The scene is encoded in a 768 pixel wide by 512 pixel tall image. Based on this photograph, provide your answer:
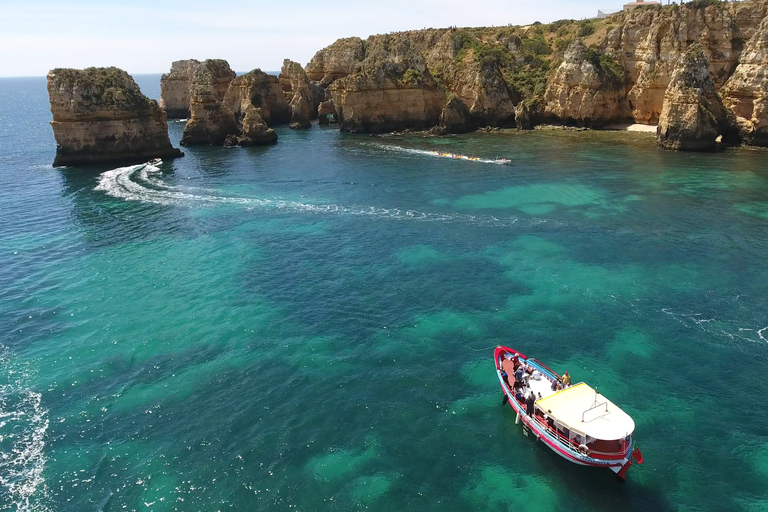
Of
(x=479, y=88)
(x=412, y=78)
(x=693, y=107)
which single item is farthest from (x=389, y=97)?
(x=693, y=107)

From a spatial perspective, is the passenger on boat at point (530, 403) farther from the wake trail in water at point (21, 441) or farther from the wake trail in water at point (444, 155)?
the wake trail in water at point (444, 155)

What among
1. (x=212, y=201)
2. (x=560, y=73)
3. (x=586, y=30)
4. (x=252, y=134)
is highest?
(x=586, y=30)

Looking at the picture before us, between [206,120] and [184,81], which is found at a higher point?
[184,81]

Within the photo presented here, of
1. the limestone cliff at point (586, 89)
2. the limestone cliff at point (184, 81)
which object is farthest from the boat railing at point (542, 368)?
the limestone cliff at point (184, 81)

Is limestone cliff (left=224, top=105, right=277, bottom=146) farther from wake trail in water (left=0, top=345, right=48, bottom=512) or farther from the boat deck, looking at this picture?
the boat deck

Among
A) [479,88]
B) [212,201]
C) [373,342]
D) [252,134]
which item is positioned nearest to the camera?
[373,342]

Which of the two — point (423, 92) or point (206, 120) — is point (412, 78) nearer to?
point (423, 92)

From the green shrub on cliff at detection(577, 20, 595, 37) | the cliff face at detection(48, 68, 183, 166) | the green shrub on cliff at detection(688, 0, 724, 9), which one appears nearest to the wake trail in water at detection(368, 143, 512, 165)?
the cliff face at detection(48, 68, 183, 166)
